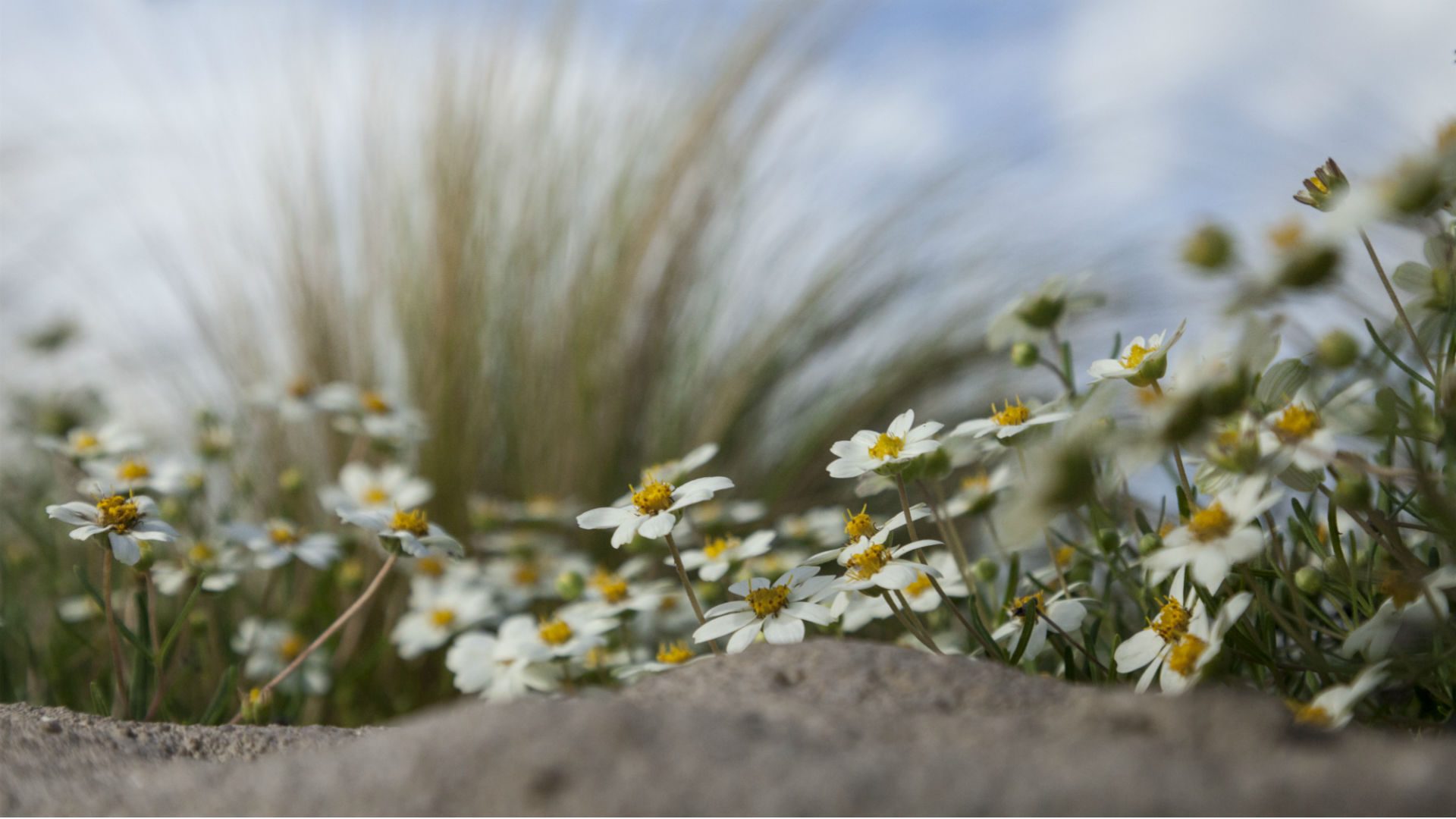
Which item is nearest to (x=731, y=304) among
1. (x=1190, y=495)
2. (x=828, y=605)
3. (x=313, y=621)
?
(x=313, y=621)

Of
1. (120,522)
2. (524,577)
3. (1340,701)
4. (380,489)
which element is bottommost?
(524,577)

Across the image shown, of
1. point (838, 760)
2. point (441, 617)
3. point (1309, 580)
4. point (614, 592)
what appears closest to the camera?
point (838, 760)

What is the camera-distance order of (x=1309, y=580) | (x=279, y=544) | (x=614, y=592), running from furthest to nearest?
(x=279, y=544)
(x=614, y=592)
(x=1309, y=580)

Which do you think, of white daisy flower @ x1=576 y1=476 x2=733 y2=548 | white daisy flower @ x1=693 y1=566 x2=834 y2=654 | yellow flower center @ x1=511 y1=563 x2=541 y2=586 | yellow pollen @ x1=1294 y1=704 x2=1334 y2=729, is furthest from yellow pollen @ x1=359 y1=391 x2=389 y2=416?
yellow pollen @ x1=1294 y1=704 x2=1334 y2=729

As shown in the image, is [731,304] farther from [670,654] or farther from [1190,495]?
[1190,495]

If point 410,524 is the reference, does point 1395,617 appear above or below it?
Result: below

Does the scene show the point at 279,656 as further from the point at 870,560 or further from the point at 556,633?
the point at 870,560

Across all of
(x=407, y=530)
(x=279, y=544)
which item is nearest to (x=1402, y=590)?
(x=407, y=530)

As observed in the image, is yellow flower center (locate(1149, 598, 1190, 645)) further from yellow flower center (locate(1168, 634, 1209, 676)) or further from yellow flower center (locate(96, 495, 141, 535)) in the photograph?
yellow flower center (locate(96, 495, 141, 535))
